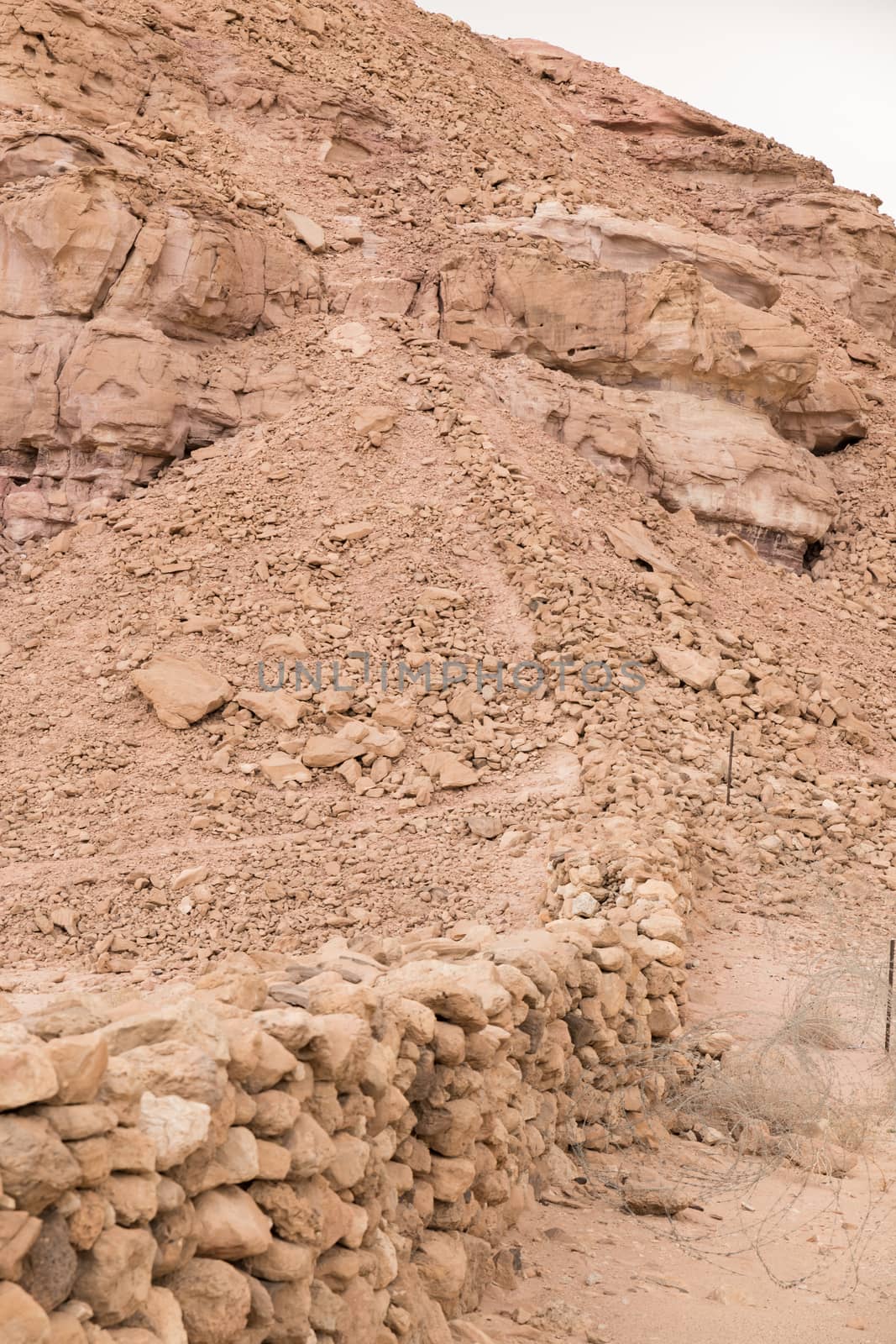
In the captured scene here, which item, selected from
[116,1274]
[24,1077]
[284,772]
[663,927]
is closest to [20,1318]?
[116,1274]

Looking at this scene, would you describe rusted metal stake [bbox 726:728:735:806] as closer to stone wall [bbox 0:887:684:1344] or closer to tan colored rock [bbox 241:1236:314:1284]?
stone wall [bbox 0:887:684:1344]

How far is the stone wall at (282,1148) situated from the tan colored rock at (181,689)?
5.21 m

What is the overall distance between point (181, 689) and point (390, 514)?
3.07m

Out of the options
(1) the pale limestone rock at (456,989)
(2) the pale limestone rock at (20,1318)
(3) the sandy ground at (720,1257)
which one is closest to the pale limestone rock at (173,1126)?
(2) the pale limestone rock at (20,1318)

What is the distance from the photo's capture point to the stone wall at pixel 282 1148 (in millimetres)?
2332

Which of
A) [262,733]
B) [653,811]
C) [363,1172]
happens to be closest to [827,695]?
[653,811]

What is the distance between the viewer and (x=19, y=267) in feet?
46.2

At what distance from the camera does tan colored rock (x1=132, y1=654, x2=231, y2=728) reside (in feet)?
A: 33.3

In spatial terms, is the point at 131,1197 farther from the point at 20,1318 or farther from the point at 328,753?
the point at 328,753

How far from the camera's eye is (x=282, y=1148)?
2.94 m

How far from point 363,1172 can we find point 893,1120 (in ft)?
11.0

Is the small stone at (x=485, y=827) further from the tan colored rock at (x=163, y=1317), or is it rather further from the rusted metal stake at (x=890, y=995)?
the tan colored rock at (x=163, y=1317)

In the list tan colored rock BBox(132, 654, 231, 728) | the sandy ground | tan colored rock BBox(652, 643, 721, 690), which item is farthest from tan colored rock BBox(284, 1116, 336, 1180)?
tan colored rock BBox(652, 643, 721, 690)

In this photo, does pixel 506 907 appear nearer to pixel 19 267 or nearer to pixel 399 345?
pixel 399 345
